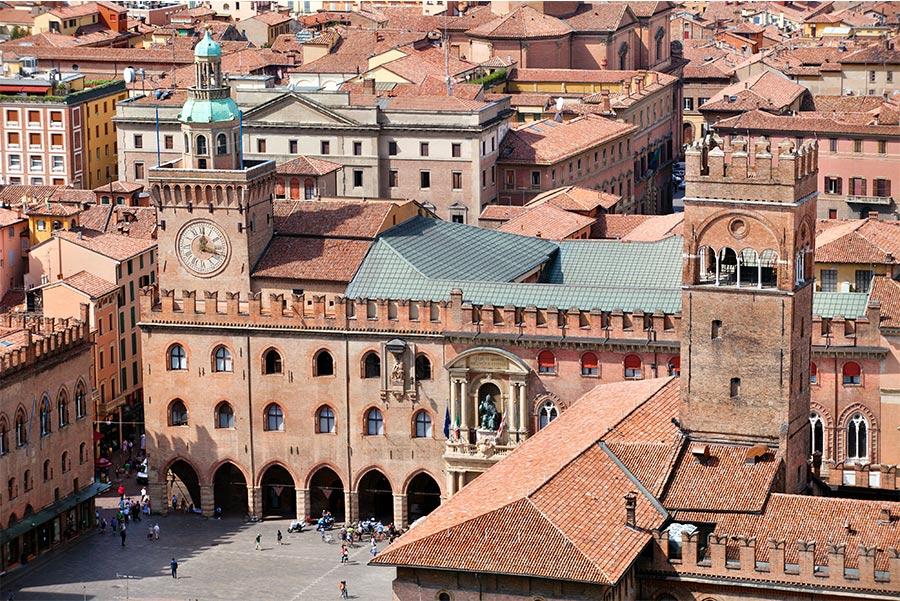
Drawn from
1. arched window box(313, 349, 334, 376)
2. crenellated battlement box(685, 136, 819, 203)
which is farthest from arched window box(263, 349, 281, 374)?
crenellated battlement box(685, 136, 819, 203)

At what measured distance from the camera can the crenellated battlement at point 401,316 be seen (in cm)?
11225

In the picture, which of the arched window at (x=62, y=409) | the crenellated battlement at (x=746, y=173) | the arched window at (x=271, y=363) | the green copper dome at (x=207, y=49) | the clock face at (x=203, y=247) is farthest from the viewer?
the green copper dome at (x=207, y=49)

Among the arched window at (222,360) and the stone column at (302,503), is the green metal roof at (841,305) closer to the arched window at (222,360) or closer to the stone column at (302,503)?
the stone column at (302,503)

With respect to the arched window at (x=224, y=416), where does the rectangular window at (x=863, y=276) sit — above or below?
above

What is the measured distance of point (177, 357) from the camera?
4678 inches

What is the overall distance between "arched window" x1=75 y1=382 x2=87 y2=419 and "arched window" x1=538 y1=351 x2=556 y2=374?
19555 mm

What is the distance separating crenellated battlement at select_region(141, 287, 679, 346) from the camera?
112250 mm

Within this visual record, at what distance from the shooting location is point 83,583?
108750mm

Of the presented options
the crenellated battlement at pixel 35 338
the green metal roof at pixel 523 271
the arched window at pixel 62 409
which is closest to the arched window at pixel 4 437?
the crenellated battlement at pixel 35 338

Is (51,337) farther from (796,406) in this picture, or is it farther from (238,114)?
(796,406)

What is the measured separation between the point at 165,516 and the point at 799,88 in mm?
77837

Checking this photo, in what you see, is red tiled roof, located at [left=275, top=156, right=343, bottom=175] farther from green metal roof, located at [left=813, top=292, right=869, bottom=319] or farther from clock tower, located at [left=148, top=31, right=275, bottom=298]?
green metal roof, located at [left=813, top=292, right=869, bottom=319]

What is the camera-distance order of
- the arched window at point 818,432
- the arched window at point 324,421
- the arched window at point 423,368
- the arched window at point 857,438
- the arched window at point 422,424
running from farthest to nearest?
1. the arched window at point 324,421
2. the arched window at point 422,424
3. the arched window at point 423,368
4. the arched window at point 818,432
5. the arched window at point 857,438

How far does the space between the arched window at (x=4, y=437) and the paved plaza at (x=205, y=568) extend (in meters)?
5.00
